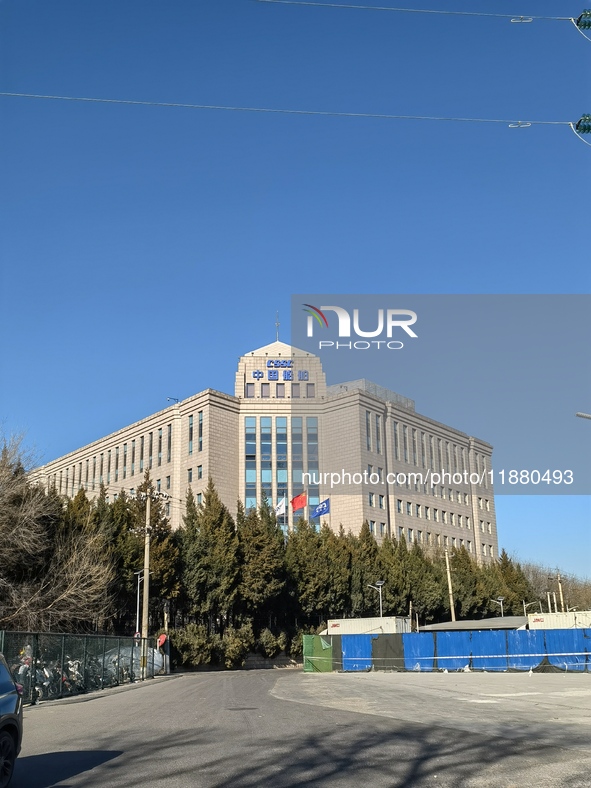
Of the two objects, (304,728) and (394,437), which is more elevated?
(394,437)

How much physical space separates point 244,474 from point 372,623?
4767 cm

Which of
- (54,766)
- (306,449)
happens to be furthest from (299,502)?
(54,766)

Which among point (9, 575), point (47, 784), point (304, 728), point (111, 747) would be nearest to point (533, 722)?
point (304, 728)

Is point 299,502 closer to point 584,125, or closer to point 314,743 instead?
point 584,125

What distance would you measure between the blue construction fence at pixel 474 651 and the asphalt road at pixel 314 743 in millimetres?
16438

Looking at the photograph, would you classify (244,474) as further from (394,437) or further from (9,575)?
(9,575)

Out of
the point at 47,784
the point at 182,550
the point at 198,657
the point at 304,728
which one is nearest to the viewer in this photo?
the point at 47,784

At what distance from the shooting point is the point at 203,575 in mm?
58938

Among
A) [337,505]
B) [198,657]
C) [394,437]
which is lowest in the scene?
[198,657]

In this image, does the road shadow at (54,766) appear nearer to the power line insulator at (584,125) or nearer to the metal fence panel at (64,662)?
the metal fence panel at (64,662)

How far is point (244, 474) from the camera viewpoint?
101 meters

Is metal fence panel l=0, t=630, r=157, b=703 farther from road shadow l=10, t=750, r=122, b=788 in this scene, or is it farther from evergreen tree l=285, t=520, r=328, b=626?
evergreen tree l=285, t=520, r=328, b=626

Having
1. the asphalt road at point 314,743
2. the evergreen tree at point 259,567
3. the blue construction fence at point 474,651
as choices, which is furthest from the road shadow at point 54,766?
the evergreen tree at point 259,567

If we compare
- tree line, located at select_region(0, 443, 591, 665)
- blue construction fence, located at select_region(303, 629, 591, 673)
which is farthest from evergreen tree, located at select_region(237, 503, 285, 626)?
blue construction fence, located at select_region(303, 629, 591, 673)
